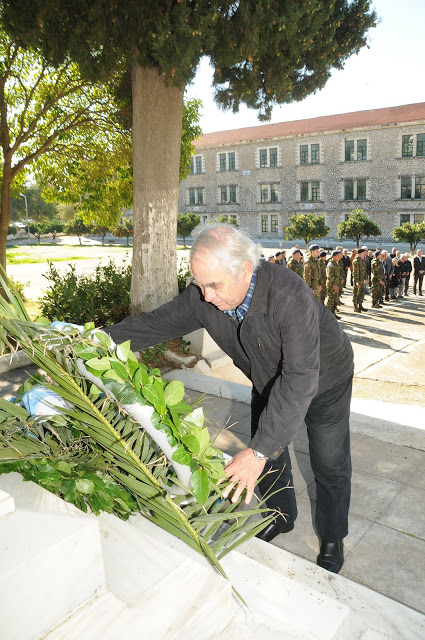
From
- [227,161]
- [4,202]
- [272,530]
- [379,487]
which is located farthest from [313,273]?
[227,161]

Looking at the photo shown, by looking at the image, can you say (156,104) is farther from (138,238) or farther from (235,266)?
(235,266)

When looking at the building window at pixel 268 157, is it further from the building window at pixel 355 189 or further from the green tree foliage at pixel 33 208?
the green tree foliage at pixel 33 208

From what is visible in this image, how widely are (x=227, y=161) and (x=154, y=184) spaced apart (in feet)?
150

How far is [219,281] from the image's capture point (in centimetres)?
225

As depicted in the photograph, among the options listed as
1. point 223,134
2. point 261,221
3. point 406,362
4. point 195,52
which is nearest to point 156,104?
point 195,52

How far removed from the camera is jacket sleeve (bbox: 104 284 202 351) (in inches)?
105

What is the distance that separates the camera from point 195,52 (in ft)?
24.0

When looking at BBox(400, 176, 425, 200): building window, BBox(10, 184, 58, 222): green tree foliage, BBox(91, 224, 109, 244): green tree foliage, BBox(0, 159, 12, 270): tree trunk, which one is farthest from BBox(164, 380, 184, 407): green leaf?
BBox(10, 184, 58, 222): green tree foliage

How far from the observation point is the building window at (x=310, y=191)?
47.1m

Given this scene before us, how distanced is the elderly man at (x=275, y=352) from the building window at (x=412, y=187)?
44041 millimetres

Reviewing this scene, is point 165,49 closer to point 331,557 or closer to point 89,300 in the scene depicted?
point 89,300

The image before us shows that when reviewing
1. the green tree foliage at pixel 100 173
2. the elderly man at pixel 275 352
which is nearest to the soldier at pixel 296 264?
the green tree foliage at pixel 100 173

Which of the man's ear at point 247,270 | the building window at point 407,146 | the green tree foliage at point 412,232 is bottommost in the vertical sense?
the man's ear at point 247,270

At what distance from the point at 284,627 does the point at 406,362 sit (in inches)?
305
